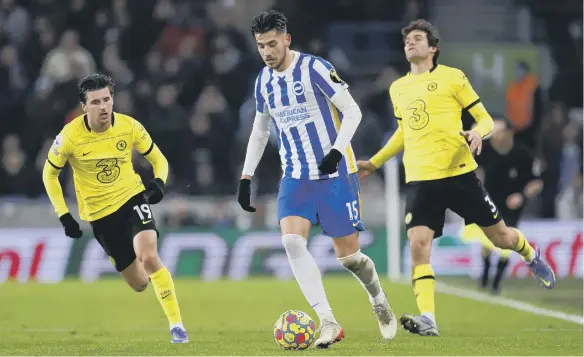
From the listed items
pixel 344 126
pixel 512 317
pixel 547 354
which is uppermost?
pixel 344 126

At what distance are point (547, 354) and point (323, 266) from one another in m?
11.8

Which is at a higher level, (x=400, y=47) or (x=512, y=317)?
(x=400, y=47)

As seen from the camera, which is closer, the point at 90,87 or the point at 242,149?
the point at 90,87

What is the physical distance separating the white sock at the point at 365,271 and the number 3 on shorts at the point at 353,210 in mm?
287

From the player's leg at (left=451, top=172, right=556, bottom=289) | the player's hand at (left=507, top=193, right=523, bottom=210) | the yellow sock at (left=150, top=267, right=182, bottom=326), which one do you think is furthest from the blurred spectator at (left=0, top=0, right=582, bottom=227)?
the yellow sock at (left=150, top=267, right=182, bottom=326)

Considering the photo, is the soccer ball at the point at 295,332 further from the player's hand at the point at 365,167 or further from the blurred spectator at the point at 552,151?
the blurred spectator at the point at 552,151

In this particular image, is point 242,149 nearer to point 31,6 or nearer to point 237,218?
point 237,218

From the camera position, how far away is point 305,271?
31.5 feet

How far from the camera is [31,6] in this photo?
2319cm

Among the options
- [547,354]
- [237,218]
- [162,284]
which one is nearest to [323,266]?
[237,218]

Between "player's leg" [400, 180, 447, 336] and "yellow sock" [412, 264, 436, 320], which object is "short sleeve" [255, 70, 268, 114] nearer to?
"player's leg" [400, 180, 447, 336]

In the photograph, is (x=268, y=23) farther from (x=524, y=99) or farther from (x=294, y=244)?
(x=524, y=99)

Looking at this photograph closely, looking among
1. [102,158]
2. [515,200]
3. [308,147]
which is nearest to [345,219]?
[308,147]

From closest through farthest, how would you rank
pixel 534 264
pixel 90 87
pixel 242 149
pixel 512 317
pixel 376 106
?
pixel 90 87 < pixel 534 264 < pixel 512 317 < pixel 242 149 < pixel 376 106
